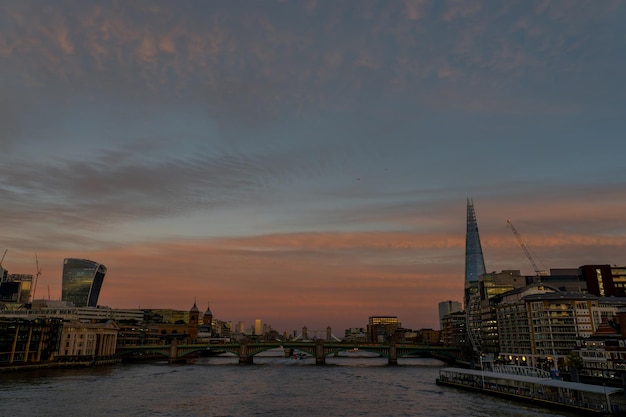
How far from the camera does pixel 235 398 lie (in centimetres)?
9006

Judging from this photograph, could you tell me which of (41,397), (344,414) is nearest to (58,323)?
(41,397)

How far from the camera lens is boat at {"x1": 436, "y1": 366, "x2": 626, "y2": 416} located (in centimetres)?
6681

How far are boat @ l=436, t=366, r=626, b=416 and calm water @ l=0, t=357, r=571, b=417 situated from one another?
11.8ft

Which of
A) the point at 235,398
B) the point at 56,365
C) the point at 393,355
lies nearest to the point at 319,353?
the point at 393,355

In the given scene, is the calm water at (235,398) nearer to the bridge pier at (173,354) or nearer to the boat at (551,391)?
the boat at (551,391)

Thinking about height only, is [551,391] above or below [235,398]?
above

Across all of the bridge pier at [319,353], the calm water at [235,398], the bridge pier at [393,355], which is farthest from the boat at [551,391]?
the bridge pier at [319,353]

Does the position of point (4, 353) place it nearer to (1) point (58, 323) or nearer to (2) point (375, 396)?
(1) point (58, 323)

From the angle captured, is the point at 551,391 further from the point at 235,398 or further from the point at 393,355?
the point at 393,355

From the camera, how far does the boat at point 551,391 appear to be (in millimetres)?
66812

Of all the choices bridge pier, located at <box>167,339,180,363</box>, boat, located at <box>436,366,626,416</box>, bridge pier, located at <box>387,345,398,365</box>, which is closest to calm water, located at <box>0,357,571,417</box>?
boat, located at <box>436,366,626,416</box>

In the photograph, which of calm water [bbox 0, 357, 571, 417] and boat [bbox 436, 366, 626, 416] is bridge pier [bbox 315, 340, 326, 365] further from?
boat [bbox 436, 366, 626, 416]

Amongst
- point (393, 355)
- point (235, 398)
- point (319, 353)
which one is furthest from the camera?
point (319, 353)

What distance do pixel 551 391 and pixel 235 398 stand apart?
60.8 m
